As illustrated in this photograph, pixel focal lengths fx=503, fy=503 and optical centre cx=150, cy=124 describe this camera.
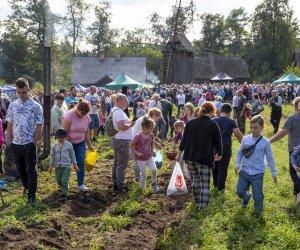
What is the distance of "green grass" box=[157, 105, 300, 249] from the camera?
6.30m

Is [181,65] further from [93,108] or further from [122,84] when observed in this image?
[93,108]

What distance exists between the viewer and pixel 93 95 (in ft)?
56.9

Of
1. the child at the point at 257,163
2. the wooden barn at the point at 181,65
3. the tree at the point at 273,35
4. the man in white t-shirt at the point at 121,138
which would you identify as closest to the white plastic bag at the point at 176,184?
the man in white t-shirt at the point at 121,138

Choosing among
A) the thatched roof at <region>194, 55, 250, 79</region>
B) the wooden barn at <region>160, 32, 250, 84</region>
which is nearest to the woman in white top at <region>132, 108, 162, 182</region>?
the wooden barn at <region>160, 32, 250, 84</region>

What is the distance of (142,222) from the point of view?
295 inches

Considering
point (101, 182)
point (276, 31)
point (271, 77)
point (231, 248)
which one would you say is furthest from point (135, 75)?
point (231, 248)

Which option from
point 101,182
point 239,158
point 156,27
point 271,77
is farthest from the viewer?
point 156,27

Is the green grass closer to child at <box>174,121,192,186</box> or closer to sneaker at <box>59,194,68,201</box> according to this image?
child at <box>174,121,192,186</box>

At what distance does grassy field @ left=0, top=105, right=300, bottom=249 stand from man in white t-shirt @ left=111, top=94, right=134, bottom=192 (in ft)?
1.16

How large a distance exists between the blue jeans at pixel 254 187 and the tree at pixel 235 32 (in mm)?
92869

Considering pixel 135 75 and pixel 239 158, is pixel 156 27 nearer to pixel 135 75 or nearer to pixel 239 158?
pixel 135 75

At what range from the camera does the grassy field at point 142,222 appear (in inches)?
251

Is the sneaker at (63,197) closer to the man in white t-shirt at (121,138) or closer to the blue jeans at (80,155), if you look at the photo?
the blue jeans at (80,155)

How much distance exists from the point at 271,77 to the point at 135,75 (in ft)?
76.1
